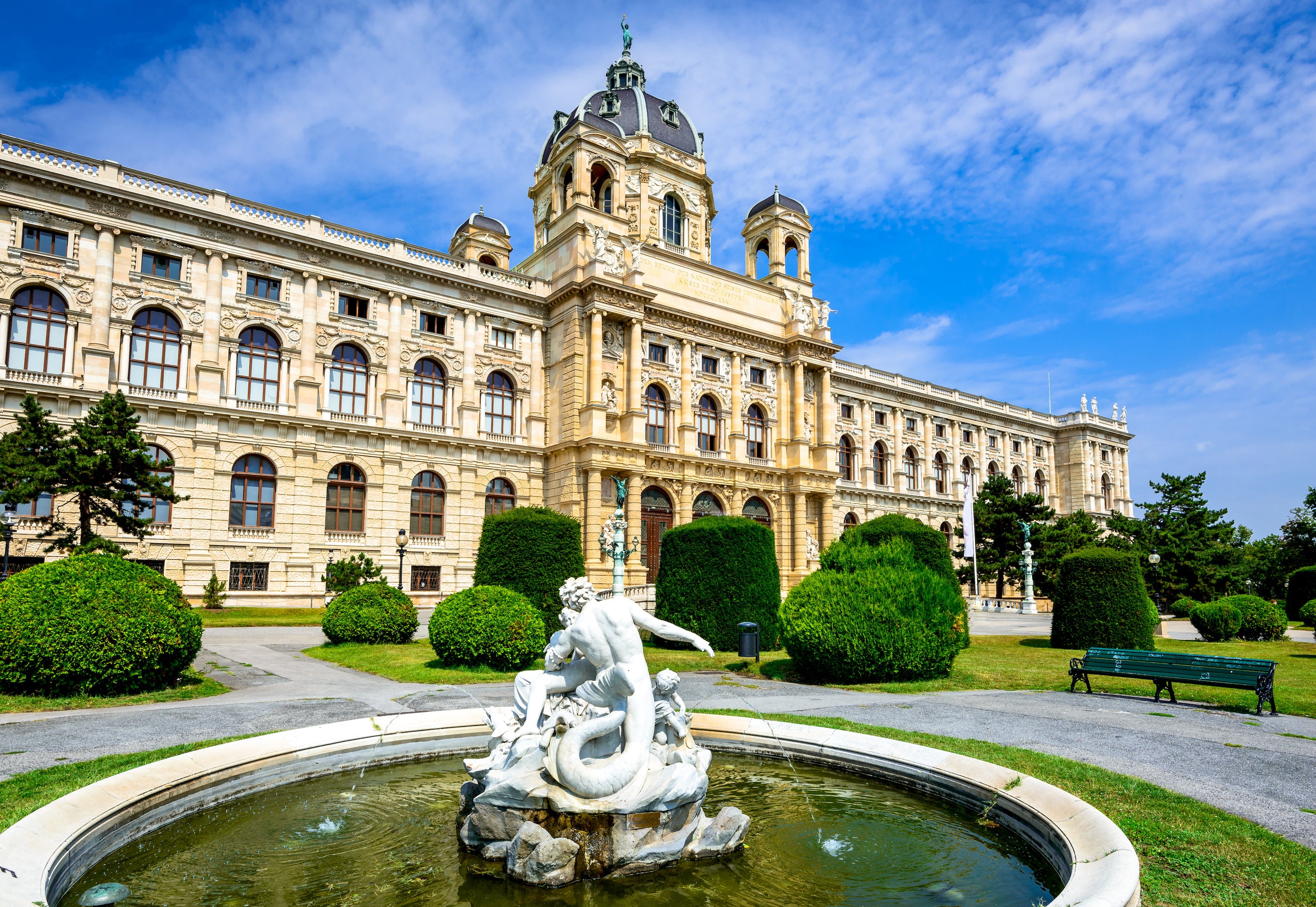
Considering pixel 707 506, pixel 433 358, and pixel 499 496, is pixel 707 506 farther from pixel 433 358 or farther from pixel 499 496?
pixel 433 358

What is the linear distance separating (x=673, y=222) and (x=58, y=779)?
4580 cm

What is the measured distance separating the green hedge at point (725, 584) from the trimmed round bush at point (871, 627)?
417 centimetres

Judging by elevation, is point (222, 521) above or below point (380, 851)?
above

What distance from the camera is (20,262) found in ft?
89.9

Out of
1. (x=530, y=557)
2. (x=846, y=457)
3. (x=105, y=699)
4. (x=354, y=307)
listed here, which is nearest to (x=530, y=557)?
(x=530, y=557)

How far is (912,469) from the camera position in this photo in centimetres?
6100

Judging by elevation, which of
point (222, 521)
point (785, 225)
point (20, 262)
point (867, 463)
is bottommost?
point (222, 521)

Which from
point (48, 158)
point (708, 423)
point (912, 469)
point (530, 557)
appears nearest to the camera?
point (530, 557)

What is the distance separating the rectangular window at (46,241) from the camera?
27.8 m

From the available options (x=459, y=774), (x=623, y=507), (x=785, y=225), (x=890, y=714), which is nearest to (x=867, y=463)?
(x=785, y=225)

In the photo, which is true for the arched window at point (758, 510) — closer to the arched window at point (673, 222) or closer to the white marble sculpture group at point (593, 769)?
the arched window at point (673, 222)

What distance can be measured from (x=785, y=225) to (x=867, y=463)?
18.9m

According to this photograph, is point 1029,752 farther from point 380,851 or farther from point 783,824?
point 380,851

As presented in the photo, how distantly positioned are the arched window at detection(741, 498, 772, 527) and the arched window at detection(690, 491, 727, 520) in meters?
1.93
